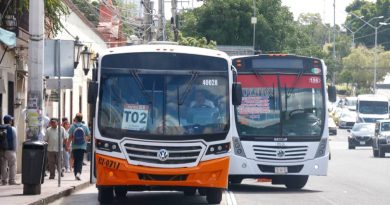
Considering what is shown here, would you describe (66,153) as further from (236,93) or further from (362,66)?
(362,66)

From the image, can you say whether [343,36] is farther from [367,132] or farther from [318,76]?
[318,76]

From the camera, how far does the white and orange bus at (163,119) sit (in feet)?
63.2

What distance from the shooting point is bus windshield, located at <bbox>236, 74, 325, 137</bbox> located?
996 inches

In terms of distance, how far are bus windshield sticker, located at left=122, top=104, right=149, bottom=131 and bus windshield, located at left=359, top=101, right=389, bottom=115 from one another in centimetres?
5895

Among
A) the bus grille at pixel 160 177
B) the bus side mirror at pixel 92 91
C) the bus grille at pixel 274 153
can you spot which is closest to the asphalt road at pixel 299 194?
the bus grille at pixel 274 153

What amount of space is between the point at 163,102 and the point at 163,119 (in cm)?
34

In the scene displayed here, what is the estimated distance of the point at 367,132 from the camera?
60.9 metres

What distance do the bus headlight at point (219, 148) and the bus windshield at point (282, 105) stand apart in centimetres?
552

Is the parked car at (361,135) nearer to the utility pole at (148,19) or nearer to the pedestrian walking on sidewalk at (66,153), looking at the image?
the utility pole at (148,19)

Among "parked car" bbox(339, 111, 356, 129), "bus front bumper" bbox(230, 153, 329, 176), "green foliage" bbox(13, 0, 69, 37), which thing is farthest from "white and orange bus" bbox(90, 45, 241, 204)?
"parked car" bbox(339, 111, 356, 129)

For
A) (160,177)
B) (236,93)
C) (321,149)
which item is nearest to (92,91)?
(160,177)

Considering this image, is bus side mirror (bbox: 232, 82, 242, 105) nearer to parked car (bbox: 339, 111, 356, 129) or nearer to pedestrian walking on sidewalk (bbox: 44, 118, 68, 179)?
pedestrian walking on sidewalk (bbox: 44, 118, 68, 179)

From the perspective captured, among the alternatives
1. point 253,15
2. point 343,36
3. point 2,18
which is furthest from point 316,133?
point 343,36

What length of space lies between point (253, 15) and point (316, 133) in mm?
61791
